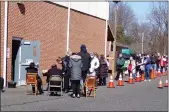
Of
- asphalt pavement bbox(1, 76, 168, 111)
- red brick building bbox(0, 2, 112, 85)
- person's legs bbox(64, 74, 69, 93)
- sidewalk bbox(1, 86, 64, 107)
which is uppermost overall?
red brick building bbox(0, 2, 112, 85)

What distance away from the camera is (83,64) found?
64.2ft

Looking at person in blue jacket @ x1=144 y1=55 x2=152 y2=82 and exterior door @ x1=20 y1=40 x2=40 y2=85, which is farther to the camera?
person in blue jacket @ x1=144 y1=55 x2=152 y2=82

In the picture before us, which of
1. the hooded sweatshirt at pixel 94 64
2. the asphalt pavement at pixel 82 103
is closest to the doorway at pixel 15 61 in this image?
the hooded sweatshirt at pixel 94 64

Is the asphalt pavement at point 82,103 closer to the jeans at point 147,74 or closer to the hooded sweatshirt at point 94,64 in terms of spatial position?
the hooded sweatshirt at point 94,64

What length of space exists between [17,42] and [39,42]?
1.76m

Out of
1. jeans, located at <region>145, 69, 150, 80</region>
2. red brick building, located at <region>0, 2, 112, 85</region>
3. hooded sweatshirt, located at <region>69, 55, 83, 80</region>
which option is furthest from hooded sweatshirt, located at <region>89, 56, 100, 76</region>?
jeans, located at <region>145, 69, 150, 80</region>

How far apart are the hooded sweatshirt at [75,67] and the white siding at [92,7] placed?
9.75 meters

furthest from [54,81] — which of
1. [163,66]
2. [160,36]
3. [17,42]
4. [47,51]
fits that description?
[160,36]

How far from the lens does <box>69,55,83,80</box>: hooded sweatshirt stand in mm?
18125

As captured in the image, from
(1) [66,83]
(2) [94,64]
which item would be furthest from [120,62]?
(1) [66,83]

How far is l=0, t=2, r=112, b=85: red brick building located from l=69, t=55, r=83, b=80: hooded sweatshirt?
467cm

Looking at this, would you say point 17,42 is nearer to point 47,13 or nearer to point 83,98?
point 47,13

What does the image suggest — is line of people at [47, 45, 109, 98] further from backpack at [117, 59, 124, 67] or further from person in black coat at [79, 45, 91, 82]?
backpack at [117, 59, 124, 67]

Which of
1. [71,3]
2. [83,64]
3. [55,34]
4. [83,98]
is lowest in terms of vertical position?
[83,98]
